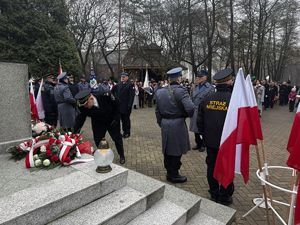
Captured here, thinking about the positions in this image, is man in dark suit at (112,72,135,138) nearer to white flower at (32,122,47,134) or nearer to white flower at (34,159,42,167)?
white flower at (32,122,47,134)

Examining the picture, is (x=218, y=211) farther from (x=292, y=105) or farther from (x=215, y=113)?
(x=292, y=105)

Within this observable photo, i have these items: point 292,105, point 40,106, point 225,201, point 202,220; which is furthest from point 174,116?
point 292,105

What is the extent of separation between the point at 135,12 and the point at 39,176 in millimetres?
21478

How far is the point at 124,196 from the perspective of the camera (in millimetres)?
2990

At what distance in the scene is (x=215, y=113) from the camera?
3.71m

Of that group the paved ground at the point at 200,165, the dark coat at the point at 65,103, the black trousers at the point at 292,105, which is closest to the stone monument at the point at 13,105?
the paved ground at the point at 200,165

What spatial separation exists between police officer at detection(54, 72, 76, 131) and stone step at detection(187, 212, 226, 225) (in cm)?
430

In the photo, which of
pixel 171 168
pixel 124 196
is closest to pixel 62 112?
pixel 171 168

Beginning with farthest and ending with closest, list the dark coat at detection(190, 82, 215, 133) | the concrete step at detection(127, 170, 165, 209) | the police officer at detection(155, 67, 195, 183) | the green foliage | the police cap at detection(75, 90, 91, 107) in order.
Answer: the green foliage, the dark coat at detection(190, 82, 215, 133), the police cap at detection(75, 90, 91, 107), the police officer at detection(155, 67, 195, 183), the concrete step at detection(127, 170, 165, 209)

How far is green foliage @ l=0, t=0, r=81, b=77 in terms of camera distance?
18.5m

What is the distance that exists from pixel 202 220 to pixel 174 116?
65.0 inches

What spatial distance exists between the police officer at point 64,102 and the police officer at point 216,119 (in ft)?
12.9

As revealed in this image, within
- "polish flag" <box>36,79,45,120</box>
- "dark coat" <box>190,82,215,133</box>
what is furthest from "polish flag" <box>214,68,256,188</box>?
"polish flag" <box>36,79,45,120</box>

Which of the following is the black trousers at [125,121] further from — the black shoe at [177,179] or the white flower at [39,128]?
the white flower at [39,128]
